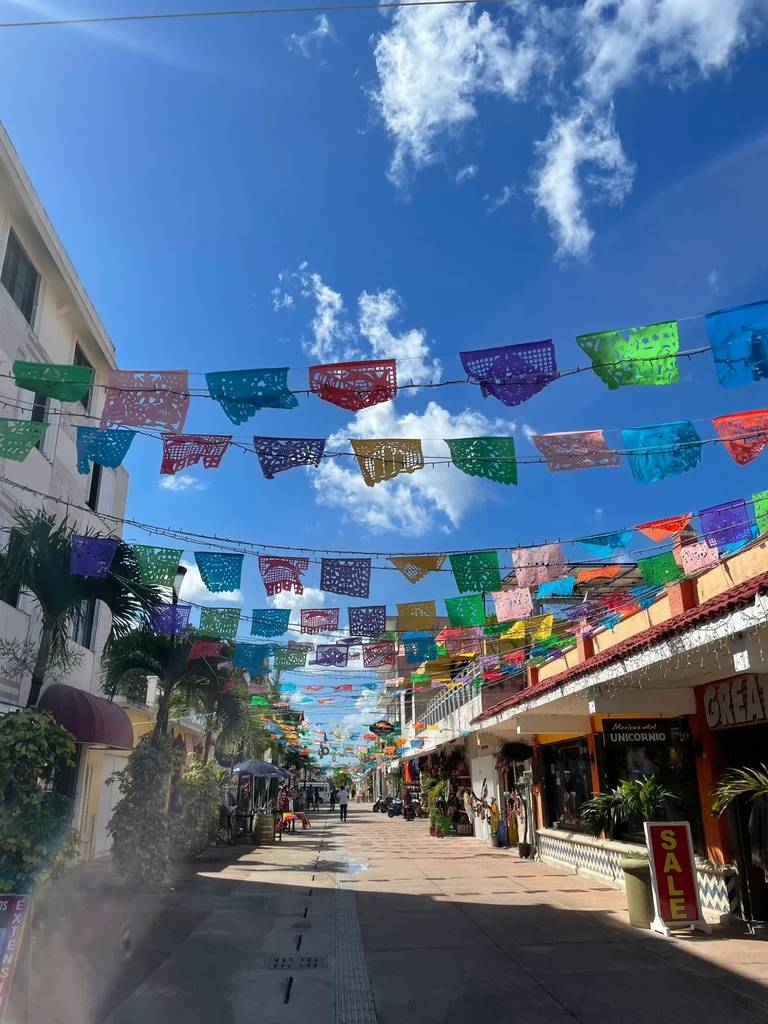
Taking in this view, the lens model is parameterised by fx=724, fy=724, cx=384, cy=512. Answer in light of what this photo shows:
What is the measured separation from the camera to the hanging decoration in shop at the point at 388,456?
7.99 m

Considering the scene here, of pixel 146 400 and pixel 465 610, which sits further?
pixel 465 610

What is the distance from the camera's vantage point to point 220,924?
9688mm

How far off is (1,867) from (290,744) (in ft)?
143

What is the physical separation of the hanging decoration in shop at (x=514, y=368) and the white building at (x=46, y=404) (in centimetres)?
564

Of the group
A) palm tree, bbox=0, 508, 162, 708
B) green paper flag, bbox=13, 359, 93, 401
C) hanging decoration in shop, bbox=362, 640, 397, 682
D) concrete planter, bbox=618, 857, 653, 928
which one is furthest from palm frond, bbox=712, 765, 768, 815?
green paper flag, bbox=13, 359, 93, 401

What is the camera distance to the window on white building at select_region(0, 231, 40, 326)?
1229cm

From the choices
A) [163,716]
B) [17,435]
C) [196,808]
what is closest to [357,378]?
[17,435]

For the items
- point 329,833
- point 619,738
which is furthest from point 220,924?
point 329,833

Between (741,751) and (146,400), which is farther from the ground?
(146,400)

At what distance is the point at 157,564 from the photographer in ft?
34.4

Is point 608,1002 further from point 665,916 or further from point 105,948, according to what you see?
point 105,948

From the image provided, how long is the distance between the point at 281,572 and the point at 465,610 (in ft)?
10.6

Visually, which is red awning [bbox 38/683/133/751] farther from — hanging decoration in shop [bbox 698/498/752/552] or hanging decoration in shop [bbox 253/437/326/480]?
hanging decoration in shop [bbox 698/498/752/552]

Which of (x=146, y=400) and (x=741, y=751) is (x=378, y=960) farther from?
(x=146, y=400)
